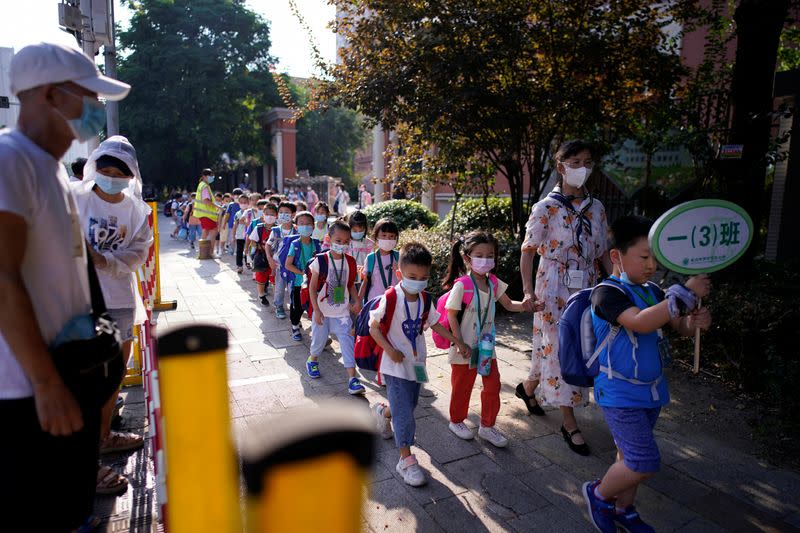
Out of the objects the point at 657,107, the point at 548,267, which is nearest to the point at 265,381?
the point at 548,267

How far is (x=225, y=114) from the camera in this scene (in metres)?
33.1

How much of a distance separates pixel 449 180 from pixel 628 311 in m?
7.09

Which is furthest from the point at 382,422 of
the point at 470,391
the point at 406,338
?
the point at 406,338

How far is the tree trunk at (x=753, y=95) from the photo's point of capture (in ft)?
17.8

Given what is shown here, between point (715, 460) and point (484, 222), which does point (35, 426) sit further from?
point (484, 222)

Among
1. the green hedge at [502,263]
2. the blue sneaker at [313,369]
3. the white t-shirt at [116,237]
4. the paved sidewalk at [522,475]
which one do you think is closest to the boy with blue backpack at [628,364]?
the paved sidewalk at [522,475]

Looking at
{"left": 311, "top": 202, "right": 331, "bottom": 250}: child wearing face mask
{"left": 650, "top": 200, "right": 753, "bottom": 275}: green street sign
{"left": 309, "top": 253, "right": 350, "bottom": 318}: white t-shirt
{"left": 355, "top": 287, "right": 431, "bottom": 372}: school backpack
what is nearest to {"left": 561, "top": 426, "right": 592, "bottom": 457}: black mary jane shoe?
{"left": 355, "top": 287, "right": 431, "bottom": 372}: school backpack

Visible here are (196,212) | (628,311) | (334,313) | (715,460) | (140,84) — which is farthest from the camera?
(140,84)

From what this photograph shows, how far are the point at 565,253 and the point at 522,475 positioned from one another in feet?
5.00

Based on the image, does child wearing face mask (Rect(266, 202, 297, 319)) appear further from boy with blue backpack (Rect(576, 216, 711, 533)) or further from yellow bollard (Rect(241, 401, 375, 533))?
yellow bollard (Rect(241, 401, 375, 533))

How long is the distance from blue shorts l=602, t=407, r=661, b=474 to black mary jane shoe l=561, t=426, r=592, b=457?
1.07 m

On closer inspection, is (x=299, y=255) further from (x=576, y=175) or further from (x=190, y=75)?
(x=190, y=75)

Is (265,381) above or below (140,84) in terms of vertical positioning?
below

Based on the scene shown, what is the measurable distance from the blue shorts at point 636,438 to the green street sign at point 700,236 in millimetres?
742
